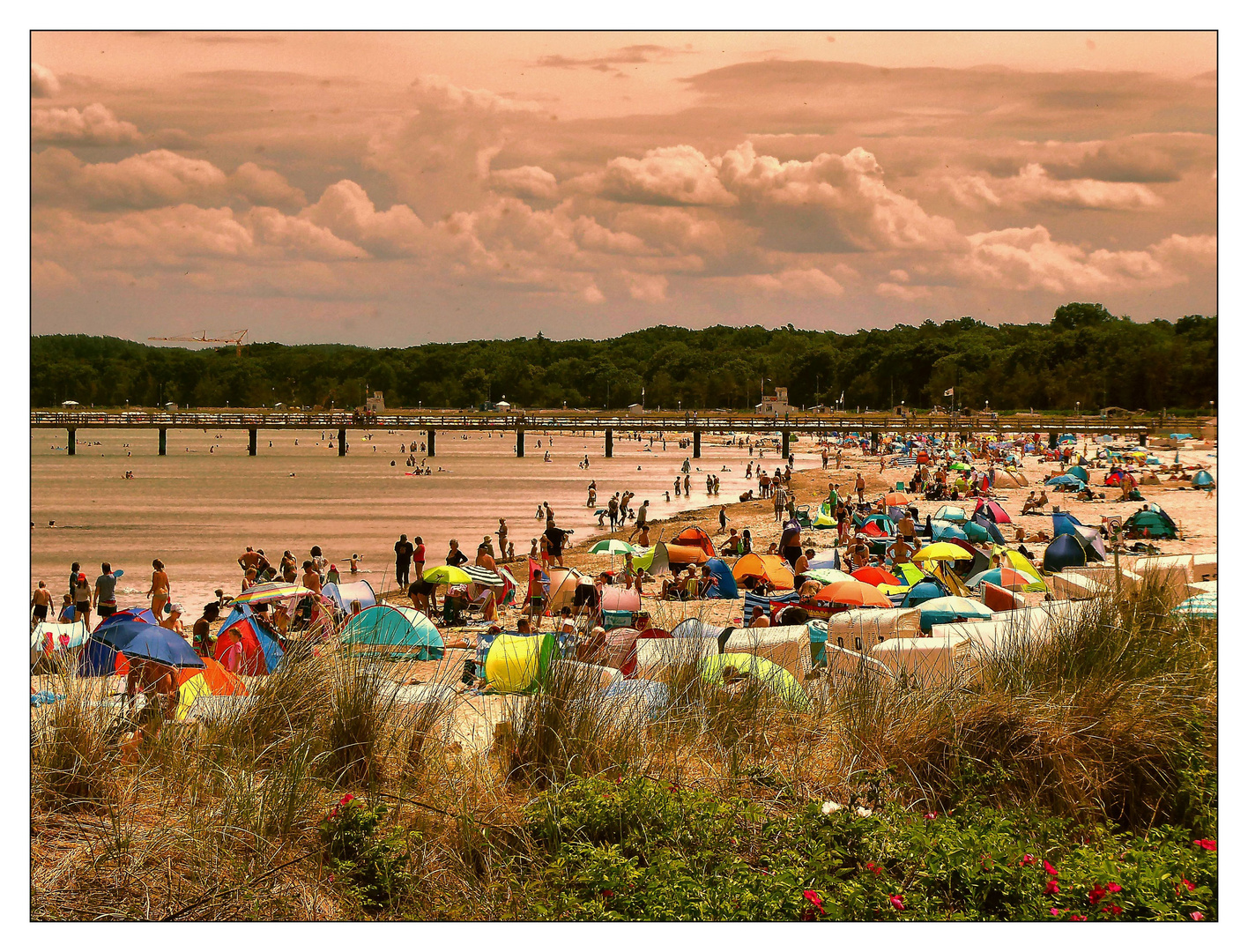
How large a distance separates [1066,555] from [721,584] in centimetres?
645

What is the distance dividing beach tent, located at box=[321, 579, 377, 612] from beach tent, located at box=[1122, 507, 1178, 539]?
17.4 meters

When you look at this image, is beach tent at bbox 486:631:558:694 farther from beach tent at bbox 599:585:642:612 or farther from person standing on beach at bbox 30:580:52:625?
person standing on beach at bbox 30:580:52:625

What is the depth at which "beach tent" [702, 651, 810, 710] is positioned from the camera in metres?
6.91

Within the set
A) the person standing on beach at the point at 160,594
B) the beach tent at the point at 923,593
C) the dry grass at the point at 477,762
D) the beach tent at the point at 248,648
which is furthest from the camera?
the person standing on beach at the point at 160,594

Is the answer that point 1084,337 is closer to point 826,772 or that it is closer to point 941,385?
point 941,385

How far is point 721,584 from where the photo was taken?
57.1 feet

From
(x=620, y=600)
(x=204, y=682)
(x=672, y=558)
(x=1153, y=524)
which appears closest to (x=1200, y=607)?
(x=620, y=600)

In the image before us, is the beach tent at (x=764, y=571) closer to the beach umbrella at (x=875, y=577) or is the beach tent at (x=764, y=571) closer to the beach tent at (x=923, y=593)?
the beach umbrella at (x=875, y=577)

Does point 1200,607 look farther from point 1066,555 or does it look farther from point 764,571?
point 1066,555

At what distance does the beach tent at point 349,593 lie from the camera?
46.1 ft

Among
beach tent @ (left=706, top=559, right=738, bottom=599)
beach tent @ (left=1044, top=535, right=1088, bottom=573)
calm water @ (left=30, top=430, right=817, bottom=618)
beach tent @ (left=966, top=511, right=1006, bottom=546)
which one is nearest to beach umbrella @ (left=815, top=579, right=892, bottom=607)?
beach tent @ (left=706, top=559, right=738, bottom=599)

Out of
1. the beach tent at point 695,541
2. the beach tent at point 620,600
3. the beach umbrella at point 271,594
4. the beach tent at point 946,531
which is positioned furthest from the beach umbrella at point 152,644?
the beach tent at point 946,531

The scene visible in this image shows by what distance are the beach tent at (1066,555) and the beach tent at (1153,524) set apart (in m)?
5.48

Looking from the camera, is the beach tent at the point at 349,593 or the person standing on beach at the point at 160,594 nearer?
the beach tent at the point at 349,593
